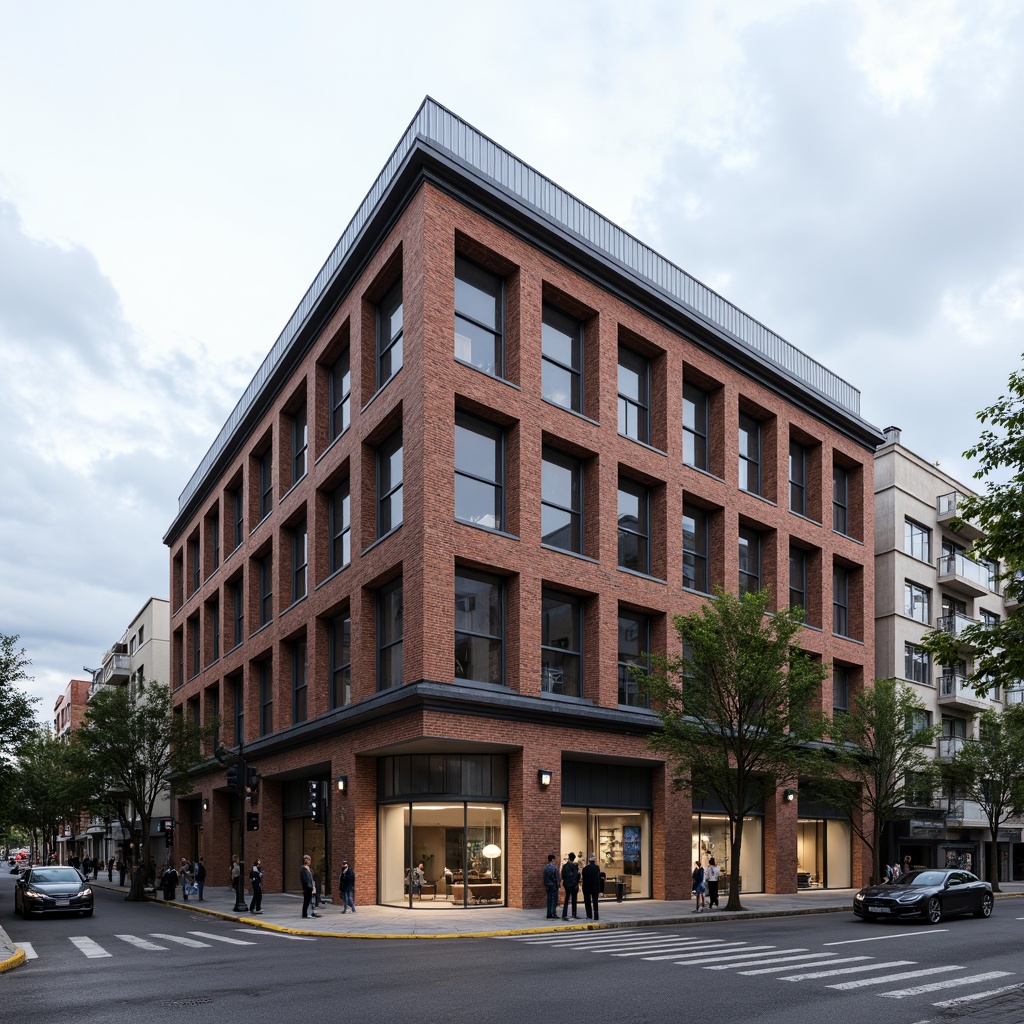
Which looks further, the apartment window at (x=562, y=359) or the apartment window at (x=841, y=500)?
the apartment window at (x=841, y=500)

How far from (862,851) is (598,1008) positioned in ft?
113

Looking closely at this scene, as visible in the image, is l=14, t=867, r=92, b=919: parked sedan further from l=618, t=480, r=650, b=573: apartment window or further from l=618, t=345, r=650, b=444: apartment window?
l=618, t=345, r=650, b=444: apartment window

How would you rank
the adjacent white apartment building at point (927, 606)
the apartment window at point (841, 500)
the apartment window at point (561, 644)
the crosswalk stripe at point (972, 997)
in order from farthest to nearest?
the adjacent white apartment building at point (927, 606) < the apartment window at point (841, 500) < the apartment window at point (561, 644) < the crosswalk stripe at point (972, 997)

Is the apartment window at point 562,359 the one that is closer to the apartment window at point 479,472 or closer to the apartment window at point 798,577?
the apartment window at point 479,472

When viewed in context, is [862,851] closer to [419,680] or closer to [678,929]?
[678,929]

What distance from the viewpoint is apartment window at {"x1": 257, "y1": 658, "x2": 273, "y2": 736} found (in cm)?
4197

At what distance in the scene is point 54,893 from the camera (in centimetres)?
3038

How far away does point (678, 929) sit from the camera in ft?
79.1

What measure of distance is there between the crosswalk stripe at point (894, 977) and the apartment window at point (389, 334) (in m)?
20.9

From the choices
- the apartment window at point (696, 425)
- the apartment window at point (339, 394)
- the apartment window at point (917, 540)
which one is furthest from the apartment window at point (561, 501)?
the apartment window at point (917, 540)

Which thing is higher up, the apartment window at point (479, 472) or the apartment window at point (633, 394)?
the apartment window at point (633, 394)

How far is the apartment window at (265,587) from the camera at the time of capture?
42875 mm

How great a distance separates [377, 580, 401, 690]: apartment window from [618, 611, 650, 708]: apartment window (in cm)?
729

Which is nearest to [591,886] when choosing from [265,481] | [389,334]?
[389,334]
